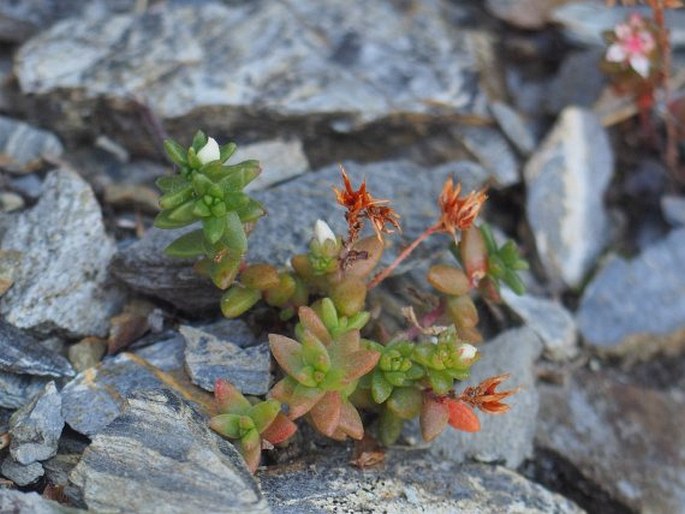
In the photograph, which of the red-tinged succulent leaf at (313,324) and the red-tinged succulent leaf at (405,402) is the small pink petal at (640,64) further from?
the red-tinged succulent leaf at (313,324)

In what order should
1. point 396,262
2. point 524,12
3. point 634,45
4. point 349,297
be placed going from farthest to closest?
point 524,12 < point 634,45 < point 396,262 < point 349,297

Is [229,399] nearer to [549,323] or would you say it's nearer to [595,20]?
[549,323]

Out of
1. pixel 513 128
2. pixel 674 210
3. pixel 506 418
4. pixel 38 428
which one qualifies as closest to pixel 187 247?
pixel 38 428

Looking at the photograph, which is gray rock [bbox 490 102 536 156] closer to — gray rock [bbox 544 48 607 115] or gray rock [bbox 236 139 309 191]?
gray rock [bbox 544 48 607 115]

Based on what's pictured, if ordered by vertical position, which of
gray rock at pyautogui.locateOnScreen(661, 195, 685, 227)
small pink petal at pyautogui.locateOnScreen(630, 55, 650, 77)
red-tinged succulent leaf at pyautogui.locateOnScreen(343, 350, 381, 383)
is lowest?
gray rock at pyautogui.locateOnScreen(661, 195, 685, 227)

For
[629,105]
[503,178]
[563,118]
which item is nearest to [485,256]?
[503,178]

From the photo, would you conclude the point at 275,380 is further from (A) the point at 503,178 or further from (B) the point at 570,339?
(A) the point at 503,178

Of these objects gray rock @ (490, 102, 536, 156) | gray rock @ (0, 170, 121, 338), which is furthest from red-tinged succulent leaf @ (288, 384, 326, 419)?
gray rock @ (490, 102, 536, 156)
